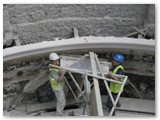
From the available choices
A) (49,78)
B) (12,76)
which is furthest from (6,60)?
(49,78)

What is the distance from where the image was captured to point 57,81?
7.32m

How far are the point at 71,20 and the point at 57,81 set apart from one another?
1.85 meters

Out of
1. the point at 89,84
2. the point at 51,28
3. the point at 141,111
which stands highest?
the point at 51,28

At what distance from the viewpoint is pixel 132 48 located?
7.82m

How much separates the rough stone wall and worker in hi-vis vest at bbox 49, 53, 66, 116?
1.38m

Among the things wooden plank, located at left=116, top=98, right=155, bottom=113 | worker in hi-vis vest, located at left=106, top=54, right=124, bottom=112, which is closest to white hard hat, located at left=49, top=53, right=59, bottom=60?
worker in hi-vis vest, located at left=106, top=54, right=124, bottom=112

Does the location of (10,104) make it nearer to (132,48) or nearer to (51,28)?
(51,28)

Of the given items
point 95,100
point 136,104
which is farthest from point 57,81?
point 136,104

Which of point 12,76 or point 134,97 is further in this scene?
point 134,97

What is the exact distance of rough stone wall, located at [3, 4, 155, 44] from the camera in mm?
8344

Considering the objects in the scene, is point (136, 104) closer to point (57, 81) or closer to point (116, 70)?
point (116, 70)

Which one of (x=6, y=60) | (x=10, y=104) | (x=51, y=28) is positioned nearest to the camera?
(x=6, y=60)

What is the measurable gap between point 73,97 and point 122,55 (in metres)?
1.38

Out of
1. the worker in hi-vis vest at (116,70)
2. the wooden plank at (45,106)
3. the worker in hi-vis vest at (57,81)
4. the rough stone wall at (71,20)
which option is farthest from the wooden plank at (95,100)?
the rough stone wall at (71,20)
